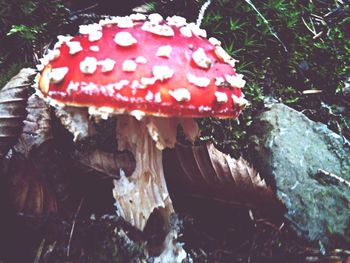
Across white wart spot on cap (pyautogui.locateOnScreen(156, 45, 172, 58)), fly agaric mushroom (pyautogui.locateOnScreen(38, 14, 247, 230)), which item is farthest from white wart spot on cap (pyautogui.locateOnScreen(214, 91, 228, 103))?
white wart spot on cap (pyautogui.locateOnScreen(156, 45, 172, 58))

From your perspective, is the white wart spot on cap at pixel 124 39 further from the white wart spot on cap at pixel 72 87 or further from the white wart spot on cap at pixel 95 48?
the white wart spot on cap at pixel 72 87

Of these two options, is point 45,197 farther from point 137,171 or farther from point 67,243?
point 137,171

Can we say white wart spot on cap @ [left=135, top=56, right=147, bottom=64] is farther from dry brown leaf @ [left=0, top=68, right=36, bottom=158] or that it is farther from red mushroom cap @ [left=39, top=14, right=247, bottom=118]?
dry brown leaf @ [left=0, top=68, right=36, bottom=158]

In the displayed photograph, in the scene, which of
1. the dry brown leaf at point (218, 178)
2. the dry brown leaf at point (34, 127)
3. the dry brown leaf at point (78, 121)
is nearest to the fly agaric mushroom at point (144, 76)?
the dry brown leaf at point (78, 121)

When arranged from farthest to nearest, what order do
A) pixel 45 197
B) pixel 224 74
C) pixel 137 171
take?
pixel 45 197 < pixel 137 171 < pixel 224 74

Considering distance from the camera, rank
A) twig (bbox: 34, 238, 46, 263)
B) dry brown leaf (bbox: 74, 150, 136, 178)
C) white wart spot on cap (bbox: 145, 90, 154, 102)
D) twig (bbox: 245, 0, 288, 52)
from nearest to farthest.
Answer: white wart spot on cap (bbox: 145, 90, 154, 102) → twig (bbox: 34, 238, 46, 263) → dry brown leaf (bbox: 74, 150, 136, 178) → twig (bbox: 245, 0, 288, 52)

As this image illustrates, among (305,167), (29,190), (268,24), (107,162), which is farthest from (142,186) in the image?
(268,24)

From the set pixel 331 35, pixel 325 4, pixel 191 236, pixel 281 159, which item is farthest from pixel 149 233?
pixel 325 4
